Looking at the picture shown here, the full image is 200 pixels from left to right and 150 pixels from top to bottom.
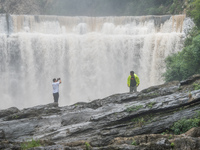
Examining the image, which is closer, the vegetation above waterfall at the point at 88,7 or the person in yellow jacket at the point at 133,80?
the person in yellow jacket at the point at 133,80

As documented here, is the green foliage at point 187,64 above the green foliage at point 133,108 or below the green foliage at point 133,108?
above

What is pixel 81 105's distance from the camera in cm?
1340

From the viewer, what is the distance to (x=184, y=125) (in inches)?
325

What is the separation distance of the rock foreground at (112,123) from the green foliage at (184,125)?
0.86 feet

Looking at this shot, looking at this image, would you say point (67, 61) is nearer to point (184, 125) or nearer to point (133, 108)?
point (133, 108)

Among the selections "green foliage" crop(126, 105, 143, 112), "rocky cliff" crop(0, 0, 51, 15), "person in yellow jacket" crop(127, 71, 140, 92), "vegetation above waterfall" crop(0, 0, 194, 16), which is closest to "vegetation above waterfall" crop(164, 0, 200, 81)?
"person in yellow jacket" crop(127, 71, 140, 92)

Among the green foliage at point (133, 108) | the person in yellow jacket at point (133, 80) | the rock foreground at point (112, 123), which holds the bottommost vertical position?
the rock foreground at point (112, 123)

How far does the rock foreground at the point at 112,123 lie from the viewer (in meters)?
6.99

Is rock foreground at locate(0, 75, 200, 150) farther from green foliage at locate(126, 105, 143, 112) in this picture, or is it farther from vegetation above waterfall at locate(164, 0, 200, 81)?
vegetation above waterfall at locate(164, 0, 200, 81)

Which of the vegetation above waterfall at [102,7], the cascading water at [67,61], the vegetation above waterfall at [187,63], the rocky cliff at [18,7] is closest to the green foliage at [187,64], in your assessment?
the vegetation above waterfall at [187,63]

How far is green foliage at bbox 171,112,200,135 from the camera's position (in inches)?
317

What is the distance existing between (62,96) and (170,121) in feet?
62.4

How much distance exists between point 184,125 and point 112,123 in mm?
2681

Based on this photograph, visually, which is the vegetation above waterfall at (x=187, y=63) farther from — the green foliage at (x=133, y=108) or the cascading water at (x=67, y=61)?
the green foliage at (x=133, y=108)
